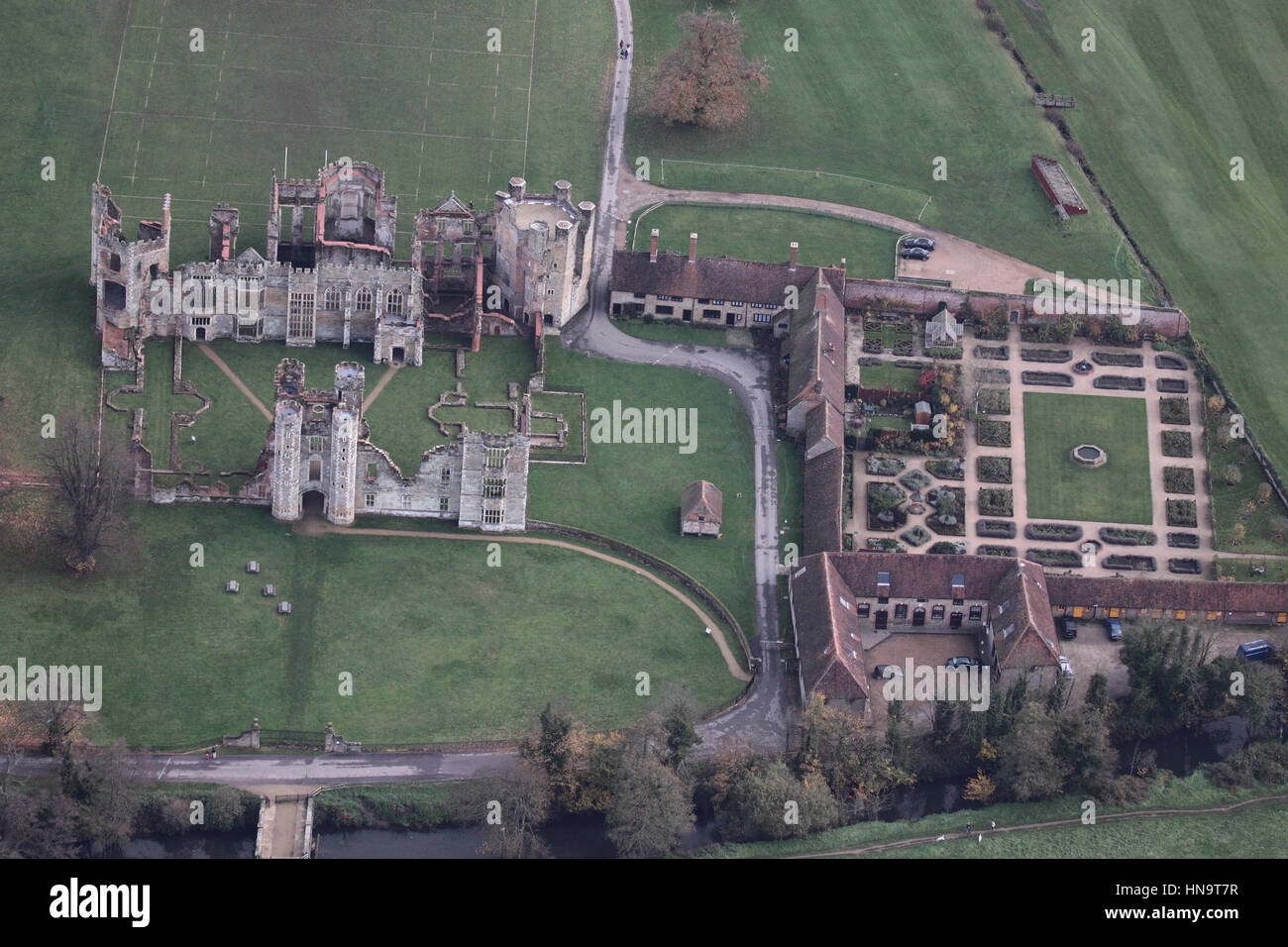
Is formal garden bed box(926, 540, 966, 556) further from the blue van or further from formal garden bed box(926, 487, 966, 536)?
the blue van

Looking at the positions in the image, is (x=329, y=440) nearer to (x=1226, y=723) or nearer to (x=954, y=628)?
(x=954, y=628)

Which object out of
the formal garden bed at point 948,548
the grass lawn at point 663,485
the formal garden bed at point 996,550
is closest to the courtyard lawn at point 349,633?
the grass lawn at point 663,485

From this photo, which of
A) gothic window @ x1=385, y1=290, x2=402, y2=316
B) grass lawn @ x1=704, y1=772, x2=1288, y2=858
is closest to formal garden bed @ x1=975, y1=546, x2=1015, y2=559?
grass lawn @ x1=704, y1=772, x2=1288, y2=858

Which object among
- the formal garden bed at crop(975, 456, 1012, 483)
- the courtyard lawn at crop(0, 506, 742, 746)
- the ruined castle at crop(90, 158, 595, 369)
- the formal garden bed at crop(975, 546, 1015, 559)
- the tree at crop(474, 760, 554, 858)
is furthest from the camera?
the formal garden bed at crop(975, 456, 1012, 483)

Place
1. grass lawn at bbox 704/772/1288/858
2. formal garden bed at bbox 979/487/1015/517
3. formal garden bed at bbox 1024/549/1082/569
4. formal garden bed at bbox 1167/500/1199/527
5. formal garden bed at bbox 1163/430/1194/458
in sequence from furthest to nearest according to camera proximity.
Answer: formal garden bed at bbox 1163/430/1194/458, formal garden bed at bbox 1167/500/1199/527, formal garden bed at bbox 979/487/1015/517, formal garden bed at bbox 1024/549/1082/569, grass lawn at bbox 704/772/1288/858

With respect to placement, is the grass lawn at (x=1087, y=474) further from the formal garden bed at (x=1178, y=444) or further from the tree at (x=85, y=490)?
the tree at (x=85, y=490)

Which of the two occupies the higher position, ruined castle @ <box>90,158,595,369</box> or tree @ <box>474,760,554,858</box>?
ruined castle @ <box>90,158,595,369</box>
